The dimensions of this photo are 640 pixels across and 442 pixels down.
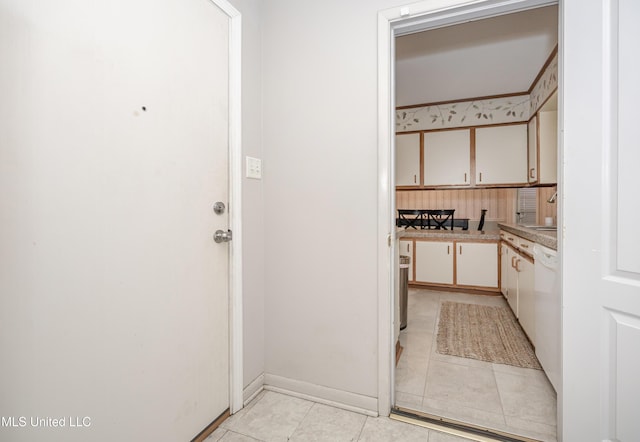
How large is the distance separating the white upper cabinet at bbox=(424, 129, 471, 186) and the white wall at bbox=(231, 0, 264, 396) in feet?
10.0

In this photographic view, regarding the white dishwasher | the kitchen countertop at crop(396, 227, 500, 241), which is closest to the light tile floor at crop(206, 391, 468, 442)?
the white dishwasher

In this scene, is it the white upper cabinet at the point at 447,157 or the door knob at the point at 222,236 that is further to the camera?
the white upper cabinet at the point at 447,157

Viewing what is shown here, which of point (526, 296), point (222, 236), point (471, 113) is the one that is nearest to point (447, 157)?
point (471, 113)

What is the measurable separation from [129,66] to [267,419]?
5.36 feet

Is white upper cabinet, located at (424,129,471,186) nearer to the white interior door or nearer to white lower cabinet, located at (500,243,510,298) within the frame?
white lower cabinet, located at (500,243,510,298)

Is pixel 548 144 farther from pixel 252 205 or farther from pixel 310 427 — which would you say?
pixel 310 427

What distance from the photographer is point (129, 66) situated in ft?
3.54

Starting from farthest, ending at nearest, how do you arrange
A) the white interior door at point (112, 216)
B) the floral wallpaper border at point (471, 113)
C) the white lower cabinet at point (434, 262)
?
the white lower cabinet at point (434, 262) < the floral wallpaper border at point (471, 113) < the white interior door at point (112, 216)

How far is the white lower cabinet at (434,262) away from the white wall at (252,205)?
9.33 feet

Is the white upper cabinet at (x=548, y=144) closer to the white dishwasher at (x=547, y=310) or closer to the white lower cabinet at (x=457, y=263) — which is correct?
the white lower cabinet at (x=457, y=263)

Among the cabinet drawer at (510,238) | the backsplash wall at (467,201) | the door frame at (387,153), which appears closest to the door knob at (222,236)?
the door frame at (387,153)

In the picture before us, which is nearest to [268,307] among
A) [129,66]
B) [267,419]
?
[267,419]

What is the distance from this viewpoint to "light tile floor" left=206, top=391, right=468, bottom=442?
4.65 feet

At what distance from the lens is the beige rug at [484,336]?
2.24 metres
